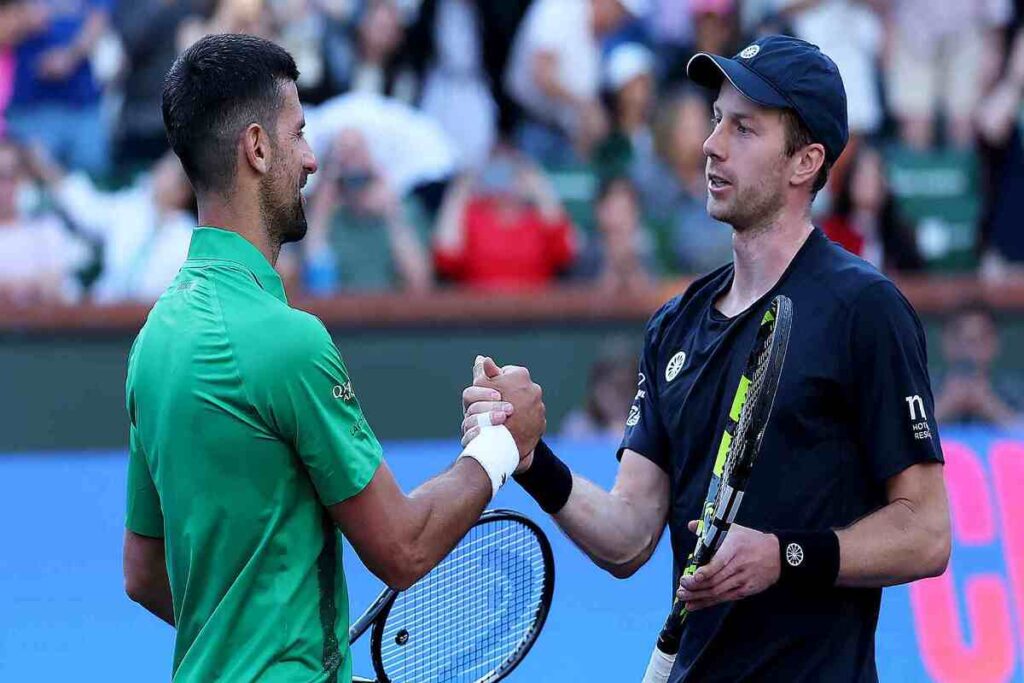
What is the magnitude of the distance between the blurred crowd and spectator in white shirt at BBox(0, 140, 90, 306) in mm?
10

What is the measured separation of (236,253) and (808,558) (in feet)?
4.13

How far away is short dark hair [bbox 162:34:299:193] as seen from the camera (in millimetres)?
2867

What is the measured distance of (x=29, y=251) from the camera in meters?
7.96

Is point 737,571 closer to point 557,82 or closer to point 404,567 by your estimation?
point 404,567

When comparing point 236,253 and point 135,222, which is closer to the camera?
point 236,253

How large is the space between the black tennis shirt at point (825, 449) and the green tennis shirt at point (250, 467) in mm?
862

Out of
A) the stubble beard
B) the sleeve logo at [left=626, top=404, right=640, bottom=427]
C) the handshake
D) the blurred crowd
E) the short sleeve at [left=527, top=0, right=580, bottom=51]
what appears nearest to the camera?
the stubble beard

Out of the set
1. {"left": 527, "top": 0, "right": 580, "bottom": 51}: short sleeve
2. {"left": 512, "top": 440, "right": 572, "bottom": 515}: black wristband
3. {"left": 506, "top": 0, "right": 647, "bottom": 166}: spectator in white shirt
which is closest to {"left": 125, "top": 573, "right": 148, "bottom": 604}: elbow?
{"left": 512, "top": 440, "right": 572, "bottom": 515}: black wristband

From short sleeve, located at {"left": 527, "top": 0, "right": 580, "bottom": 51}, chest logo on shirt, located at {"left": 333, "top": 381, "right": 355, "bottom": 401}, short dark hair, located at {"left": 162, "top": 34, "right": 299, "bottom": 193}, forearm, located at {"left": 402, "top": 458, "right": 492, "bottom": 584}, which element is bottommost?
forearm, located at {"left": 402, "top": 458, "right": 492, "bottom": 584}

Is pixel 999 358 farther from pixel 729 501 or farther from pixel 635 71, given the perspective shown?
pixel 729 501

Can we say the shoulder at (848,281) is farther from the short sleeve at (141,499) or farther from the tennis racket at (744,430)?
the short sleeve at (141,499)

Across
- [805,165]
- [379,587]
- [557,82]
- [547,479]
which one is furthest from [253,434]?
[557,82]

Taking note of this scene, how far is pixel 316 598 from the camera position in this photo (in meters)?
2.81

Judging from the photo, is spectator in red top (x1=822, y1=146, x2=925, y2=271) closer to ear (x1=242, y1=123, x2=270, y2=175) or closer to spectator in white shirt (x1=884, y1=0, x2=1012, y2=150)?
spectator in white shirt (x1=884, y1=0, x2=1012, y2=150)
